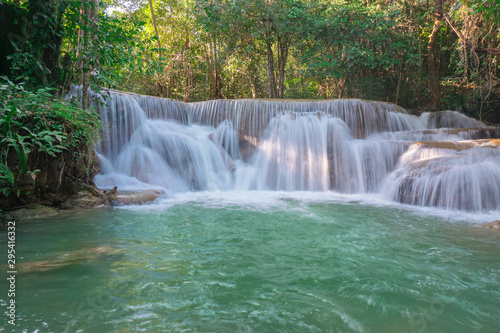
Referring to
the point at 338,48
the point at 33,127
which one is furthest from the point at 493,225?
the point at 338,48

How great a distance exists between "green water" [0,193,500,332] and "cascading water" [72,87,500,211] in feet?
7.13

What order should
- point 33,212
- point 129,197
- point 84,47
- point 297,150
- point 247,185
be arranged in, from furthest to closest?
point 297,150, point 247,185, point 129,197, point 84,47, point 33,212

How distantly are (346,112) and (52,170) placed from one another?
9123mm

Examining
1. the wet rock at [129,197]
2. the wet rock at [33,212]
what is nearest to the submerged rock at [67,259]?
the wet rock at [33,212]

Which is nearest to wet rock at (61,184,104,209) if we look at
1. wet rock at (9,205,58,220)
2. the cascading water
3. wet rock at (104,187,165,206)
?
wet rock at (104,187,165,206)

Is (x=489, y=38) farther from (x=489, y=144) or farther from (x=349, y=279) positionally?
(x=349, y=279)

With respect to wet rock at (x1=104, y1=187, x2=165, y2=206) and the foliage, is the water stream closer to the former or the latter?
wet rock at (x1=104, y1=187, x2=165, y2=206)

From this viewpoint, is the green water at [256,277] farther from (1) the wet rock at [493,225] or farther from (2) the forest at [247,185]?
(1) the wet rock at [493,225]

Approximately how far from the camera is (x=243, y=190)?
9031 millimetres

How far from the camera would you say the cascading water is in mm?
6805

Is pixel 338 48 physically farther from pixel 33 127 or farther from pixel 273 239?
pixel 33 127

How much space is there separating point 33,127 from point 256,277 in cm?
392

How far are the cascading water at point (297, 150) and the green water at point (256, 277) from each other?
217cm

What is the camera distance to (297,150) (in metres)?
10.0
